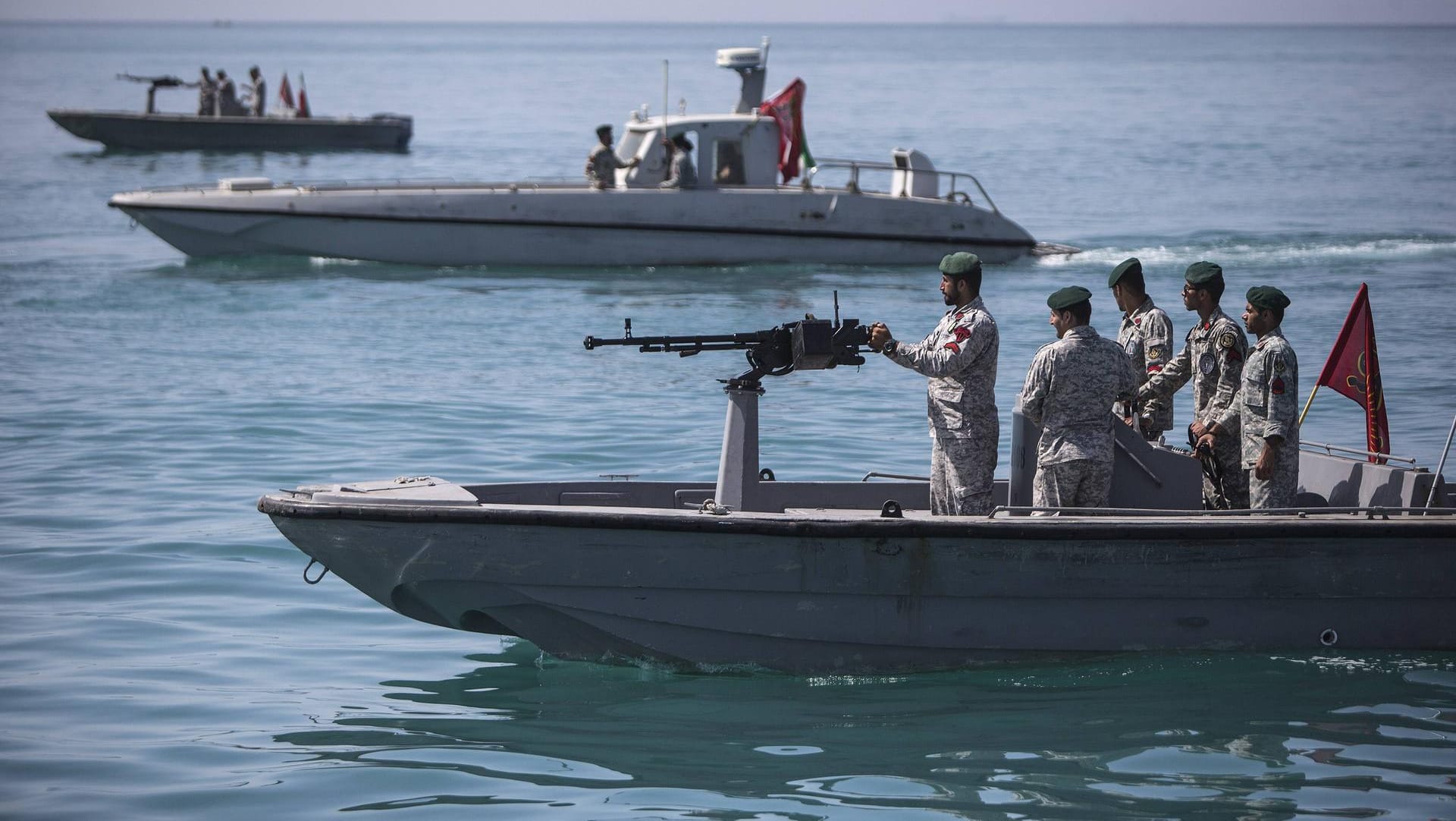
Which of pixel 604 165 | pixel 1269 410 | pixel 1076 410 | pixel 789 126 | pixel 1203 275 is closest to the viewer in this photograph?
pixel 1076 410

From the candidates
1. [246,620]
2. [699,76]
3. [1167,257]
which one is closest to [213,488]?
[246,620]

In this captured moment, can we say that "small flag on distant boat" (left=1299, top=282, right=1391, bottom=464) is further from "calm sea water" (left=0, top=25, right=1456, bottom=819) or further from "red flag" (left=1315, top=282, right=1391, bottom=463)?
"calm sea water" (left=0, top=25, right=1456, bottom=819)

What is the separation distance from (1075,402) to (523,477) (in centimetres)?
511

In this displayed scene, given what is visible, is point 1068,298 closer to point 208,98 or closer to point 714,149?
point 714,149

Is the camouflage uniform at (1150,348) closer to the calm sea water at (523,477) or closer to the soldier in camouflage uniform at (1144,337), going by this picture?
the soldier in camouflage uniform at (1144,337)

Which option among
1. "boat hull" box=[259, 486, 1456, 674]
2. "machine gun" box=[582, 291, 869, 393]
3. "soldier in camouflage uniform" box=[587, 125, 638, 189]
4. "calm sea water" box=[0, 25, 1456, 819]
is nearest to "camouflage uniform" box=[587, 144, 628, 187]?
"soldier in camouflage uniform" box=[587, 125, 638, 189]

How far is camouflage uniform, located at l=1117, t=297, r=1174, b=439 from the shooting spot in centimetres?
830

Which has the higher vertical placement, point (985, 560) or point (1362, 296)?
point (1362, 296)

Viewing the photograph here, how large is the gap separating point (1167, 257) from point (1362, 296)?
52.2 feet

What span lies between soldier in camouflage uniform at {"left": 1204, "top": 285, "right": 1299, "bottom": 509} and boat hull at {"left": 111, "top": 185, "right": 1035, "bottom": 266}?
46.7 feet

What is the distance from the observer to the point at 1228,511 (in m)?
7.37

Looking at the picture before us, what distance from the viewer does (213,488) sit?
37.6ft

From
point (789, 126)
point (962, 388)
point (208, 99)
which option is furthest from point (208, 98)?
point (962, 388)

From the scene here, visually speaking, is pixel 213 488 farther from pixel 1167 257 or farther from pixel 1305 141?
pixel 1305 141
